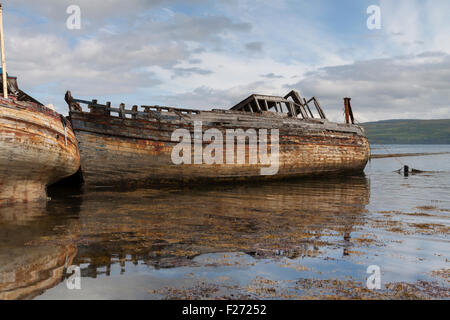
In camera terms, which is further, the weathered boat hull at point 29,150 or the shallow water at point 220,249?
the weathered boat hull at point 29,150

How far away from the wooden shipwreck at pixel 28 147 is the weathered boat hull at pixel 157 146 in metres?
1.90

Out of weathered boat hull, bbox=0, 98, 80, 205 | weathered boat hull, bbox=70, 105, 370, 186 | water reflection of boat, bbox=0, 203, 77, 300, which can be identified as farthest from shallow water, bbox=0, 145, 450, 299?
weathered boat hull, bbox=70, 105, 370, 186

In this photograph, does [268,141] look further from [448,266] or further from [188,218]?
[448,266]

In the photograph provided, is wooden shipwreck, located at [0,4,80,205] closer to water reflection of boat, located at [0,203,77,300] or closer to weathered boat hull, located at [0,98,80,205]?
weathered boat hull, located at [0,98,80,205]

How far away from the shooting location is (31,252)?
19.1ft

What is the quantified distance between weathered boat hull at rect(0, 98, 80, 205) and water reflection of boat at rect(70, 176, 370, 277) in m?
1.48

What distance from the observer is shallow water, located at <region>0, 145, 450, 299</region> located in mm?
4484

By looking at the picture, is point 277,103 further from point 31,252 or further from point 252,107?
point 31,252

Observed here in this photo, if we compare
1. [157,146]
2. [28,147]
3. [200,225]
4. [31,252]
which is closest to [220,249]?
[200,225]

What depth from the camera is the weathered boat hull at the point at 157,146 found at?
13.7 metres

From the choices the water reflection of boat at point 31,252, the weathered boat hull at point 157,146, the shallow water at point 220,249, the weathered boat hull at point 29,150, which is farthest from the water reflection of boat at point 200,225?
the weathered boat hull at point 29,150

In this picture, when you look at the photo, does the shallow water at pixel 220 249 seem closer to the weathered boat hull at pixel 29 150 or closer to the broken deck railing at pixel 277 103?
the weathered boat hull at pixel 29 150

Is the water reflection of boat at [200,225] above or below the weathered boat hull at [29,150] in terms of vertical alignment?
below
